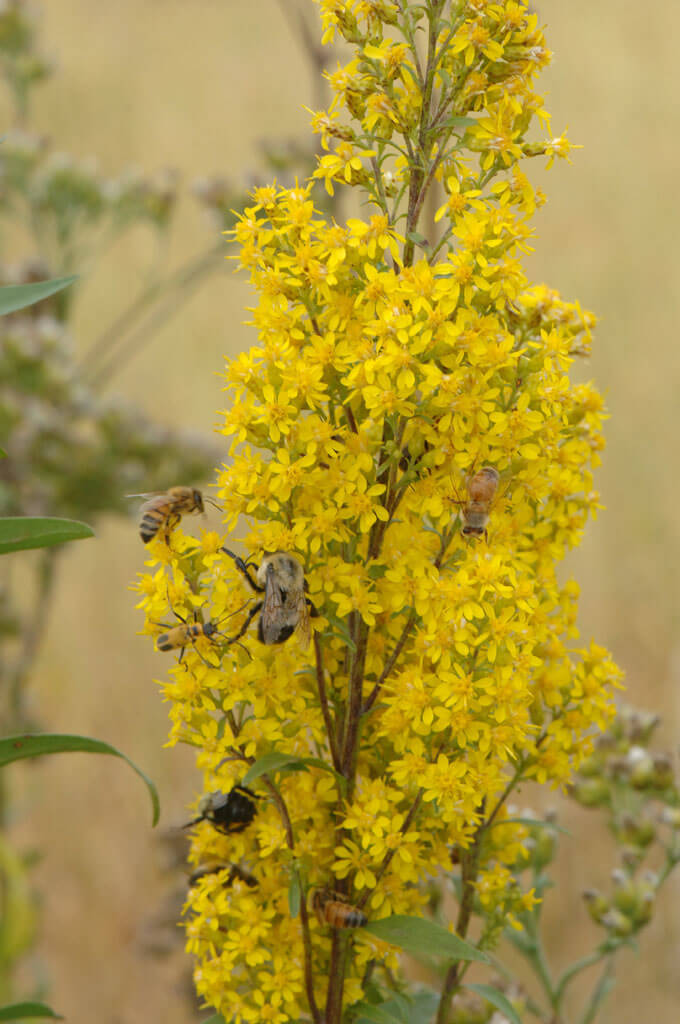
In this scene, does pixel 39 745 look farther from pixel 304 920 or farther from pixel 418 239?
pixel 418 239

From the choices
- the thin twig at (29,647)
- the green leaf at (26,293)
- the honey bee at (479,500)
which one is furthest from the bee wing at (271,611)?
the thin twig at (29,647)

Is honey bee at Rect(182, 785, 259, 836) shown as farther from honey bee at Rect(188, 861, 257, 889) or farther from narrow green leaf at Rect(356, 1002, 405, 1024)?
narrow green leaf at Rect(356, 1002, 405, 1024)

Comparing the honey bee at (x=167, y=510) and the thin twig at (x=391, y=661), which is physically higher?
the honey bee at (x=167, y=510)

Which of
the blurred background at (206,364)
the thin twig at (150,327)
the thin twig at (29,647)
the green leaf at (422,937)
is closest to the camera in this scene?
the green leaf at (422,937)

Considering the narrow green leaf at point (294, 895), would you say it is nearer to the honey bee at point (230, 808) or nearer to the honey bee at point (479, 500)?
the honey bee at point (230, 808)

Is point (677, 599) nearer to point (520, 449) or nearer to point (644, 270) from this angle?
point (644, 270)

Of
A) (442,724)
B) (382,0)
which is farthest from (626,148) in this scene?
(442,724)

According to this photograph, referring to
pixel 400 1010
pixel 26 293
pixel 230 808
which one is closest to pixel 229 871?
pixel 230 808

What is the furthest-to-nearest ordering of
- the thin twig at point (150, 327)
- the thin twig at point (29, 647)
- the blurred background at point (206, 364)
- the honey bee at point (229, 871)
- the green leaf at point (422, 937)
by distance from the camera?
the blurred background at point (206, 364) → the thin twig at point (150, 327) → the thin twig at point (29, 647) → the honey bee at point (229, 871) → the green leaf at point (422, 937)
